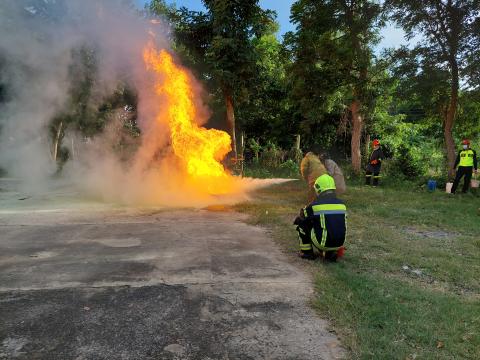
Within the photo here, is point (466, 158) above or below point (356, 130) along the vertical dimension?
below

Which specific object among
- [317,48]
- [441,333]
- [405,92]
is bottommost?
[441,333]

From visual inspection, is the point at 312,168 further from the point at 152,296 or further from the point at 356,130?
the point at 356,130

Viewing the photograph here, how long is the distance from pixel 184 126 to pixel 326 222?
8278 mm

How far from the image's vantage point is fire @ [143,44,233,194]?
12.4m

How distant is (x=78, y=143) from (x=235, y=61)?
298 inches

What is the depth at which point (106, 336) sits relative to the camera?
3.29 m

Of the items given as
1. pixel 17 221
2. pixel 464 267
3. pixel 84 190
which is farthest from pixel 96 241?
pixel 84 190

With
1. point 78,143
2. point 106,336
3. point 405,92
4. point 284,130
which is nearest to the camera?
point 106,336

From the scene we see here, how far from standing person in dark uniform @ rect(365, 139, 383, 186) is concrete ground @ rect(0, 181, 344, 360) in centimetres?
860

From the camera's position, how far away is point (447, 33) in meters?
13.1

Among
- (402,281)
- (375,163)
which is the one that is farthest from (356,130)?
(402,281)

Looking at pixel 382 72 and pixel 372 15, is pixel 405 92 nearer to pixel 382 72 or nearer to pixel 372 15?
pixel 382 72

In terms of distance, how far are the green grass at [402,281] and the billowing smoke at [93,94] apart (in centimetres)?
393

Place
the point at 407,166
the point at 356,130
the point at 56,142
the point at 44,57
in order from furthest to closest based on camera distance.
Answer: the point at 407,166 < the point at 356,130 < the point at 56,142 < the point at 44,57
